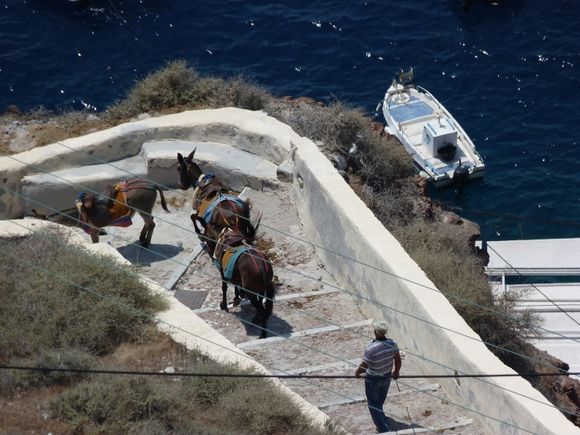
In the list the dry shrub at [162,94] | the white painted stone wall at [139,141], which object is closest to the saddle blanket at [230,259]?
the white painted stone wall at [139,141]

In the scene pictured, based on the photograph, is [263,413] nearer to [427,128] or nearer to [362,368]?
[362,368]

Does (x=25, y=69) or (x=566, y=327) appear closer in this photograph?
(x=566, y=327)

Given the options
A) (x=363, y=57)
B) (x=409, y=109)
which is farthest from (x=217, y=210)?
(x=363, y=57)

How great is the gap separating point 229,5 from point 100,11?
4.68 m

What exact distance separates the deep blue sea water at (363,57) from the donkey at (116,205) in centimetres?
1494

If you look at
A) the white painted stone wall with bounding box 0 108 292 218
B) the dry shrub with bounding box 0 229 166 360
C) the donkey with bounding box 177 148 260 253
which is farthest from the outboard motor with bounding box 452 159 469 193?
the dry shrub with bounding box 0 229 166 360

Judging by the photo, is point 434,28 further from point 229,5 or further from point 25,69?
point 25,69

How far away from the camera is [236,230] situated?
15.7m

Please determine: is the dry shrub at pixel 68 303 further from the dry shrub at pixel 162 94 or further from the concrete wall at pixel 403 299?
the dry shrub at pixel 162 94

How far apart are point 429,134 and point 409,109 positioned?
5.72ft

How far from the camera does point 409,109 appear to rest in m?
34.4

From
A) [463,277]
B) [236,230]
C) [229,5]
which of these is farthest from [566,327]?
[229,5]

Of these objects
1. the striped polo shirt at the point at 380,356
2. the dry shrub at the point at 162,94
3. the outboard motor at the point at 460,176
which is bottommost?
the outboard motor at the point at 460,176

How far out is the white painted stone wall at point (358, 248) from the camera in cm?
1238
